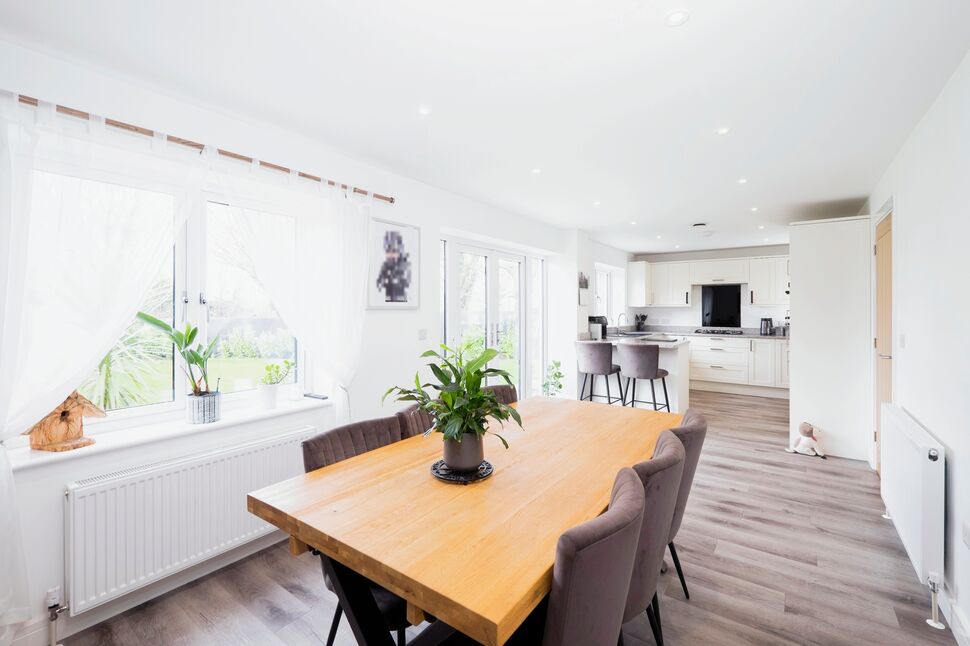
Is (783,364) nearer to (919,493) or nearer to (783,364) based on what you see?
(783,364)

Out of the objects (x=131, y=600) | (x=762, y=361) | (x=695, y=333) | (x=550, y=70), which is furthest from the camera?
(x=695, y=333)

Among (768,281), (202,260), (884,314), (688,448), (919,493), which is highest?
(768,281)

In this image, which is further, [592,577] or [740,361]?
[740,361]

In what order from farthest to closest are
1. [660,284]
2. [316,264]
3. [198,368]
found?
[660,284] → [316,264] → [198,368]

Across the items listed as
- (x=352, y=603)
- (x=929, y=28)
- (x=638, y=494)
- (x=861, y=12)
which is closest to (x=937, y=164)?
(x=929, y=28)

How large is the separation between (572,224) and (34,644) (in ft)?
17.6

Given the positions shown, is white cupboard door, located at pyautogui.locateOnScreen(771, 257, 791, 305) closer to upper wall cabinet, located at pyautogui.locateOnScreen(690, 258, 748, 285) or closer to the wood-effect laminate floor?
upper wall cabinet, located at pyautogui.locateOnScreen(690, 258, 748, 285)

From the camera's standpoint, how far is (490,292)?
494 cm

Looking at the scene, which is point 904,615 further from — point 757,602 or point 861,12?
point 861,12

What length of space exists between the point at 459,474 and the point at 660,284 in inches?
294

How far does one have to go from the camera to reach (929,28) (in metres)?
1.68

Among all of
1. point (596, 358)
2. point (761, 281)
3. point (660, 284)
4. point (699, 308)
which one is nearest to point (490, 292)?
point (596, 358)

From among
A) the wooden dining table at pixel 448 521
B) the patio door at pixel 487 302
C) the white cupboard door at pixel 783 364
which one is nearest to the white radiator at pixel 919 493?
the wooden dining table at pixel 448 521

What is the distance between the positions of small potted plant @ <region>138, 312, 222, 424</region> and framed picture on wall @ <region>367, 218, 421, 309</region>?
1.12 meters
